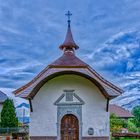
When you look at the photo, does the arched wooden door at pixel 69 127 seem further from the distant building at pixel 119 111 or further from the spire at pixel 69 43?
the distant building at pixel 119 111

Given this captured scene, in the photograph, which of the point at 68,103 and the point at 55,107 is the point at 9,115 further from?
the point at 68,103

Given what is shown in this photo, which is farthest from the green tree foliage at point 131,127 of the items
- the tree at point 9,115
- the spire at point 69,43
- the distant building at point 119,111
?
the spire at point 69,43

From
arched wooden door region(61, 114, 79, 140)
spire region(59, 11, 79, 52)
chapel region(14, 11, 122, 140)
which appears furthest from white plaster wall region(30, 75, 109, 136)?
spire region(59, 11, 79, 52)

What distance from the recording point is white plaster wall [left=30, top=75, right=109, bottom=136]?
16.8 meters

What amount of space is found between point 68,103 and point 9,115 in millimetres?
13226

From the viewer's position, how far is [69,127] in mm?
16938

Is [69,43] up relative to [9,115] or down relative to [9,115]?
up

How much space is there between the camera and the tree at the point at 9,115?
95.2ft

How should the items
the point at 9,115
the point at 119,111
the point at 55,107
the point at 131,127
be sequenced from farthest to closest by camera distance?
the point at 119,111
the point at 131,127
the point at 9,115
the point at 55,107

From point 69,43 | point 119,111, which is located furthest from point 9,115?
point 119,111

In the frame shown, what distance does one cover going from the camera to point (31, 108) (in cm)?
1672

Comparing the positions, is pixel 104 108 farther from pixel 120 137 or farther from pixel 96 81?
pixel 120 137

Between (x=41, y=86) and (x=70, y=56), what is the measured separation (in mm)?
2593

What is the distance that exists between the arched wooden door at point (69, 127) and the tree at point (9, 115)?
12948mm
